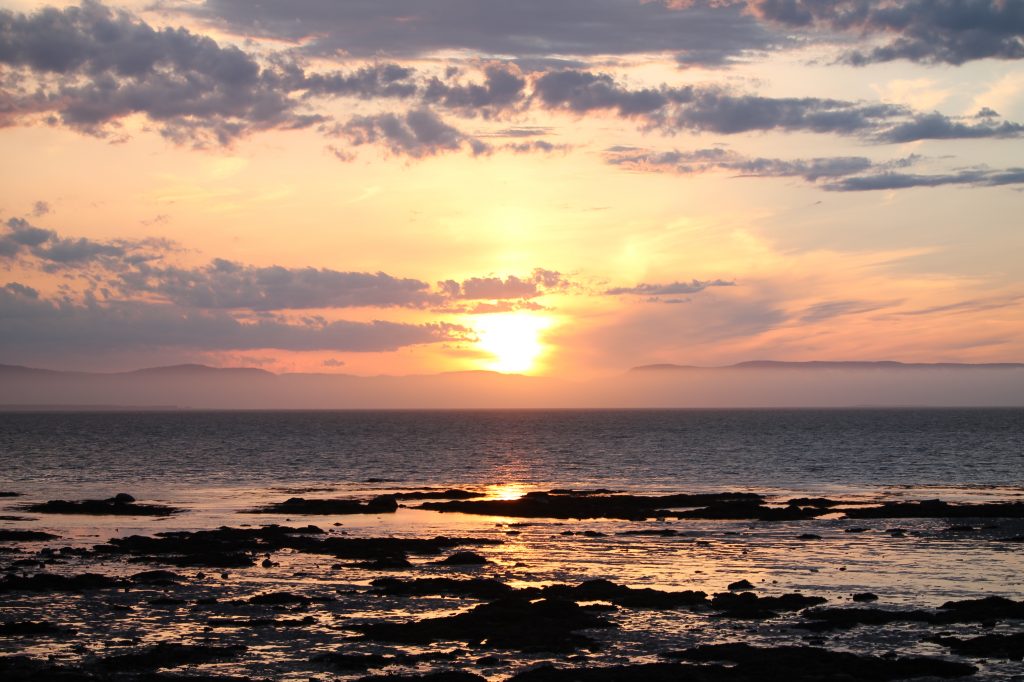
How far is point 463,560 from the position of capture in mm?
44562

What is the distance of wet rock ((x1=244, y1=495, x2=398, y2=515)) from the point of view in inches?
2590

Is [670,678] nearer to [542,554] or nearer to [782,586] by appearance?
[782,586]

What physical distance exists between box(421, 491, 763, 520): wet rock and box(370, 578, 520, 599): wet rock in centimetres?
2458

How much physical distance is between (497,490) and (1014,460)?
63.6 meters

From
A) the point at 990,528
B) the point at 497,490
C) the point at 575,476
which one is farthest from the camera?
the point at 575,476

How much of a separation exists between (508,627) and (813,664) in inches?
350

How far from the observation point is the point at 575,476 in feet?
327

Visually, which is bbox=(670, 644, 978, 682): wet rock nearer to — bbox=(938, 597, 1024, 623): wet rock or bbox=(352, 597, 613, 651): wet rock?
bbox=(352, 597, 613, 651): wet rock

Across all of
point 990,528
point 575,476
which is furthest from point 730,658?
point 575,476

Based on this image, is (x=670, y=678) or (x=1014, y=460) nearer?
(x=670, y=678)

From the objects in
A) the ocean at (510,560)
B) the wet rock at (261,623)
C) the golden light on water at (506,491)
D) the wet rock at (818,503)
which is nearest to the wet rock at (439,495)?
the golden light on water at (506,491)

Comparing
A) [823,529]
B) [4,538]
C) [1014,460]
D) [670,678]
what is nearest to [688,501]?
[823,529]

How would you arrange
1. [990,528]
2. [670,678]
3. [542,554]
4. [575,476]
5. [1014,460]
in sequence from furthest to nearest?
[1014,460] → [575,476] → [990,528] → [542,554] → [670,678]

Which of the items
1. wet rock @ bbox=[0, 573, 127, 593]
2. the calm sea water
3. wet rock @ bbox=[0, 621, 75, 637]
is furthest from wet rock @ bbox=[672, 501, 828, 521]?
wet rock @ bbox=[0, 621, 75, 637]
